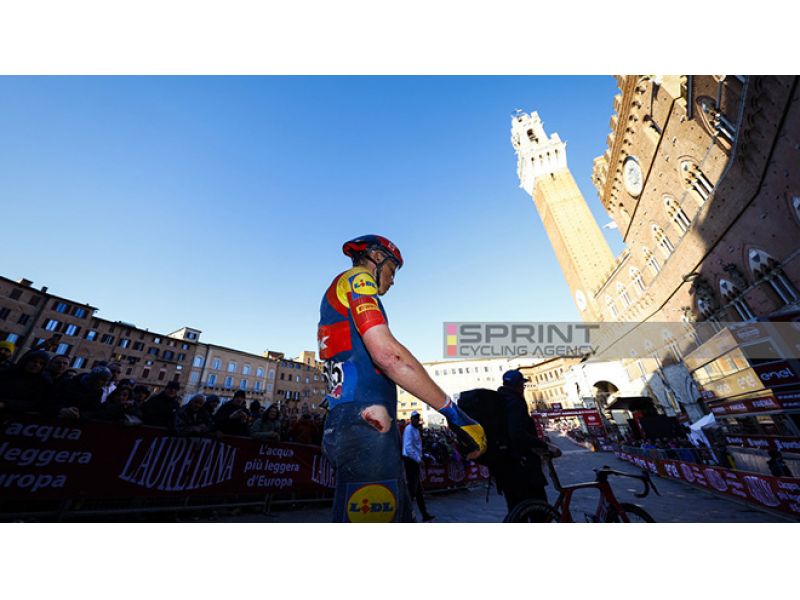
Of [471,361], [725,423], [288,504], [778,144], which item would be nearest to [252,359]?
[471,361]

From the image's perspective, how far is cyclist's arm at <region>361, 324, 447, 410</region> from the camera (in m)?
1.53

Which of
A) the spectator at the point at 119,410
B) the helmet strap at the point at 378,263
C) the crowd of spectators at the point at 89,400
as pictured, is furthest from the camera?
the spectator at the point at 119,410

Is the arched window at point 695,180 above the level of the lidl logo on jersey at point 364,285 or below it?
above

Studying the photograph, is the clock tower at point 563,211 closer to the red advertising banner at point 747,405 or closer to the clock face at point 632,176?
the clock face at point 632,176

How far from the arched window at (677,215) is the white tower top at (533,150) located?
3237 cm

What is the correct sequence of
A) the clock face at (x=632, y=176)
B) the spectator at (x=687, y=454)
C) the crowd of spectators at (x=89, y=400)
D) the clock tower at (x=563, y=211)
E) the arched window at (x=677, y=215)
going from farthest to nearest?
the clock tower at (x=563, y=211) → the clock face at (x=632, y=176) → the arched window at (x=677, y=215) → the spectator at (x=687, y=454) → the crowd of spectators at (x=89, y=400)

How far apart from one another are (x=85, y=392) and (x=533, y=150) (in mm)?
61123

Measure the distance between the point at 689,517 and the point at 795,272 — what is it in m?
13.2

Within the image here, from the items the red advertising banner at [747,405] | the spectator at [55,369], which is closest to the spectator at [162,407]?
the spectator at [55,369]

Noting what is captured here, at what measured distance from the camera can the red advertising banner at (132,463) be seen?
12.5 feet

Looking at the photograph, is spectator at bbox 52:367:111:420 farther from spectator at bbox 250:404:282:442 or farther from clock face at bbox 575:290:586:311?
clock face at bbox 575:290:586:311

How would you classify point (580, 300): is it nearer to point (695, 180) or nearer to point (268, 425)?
point (695, 180)

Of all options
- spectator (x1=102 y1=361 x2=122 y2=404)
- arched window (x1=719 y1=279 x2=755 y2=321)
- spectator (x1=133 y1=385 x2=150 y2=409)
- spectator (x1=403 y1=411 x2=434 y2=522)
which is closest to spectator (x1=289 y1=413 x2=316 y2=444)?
spectator (x1=403 y1=411 x2=434 y2=522)
